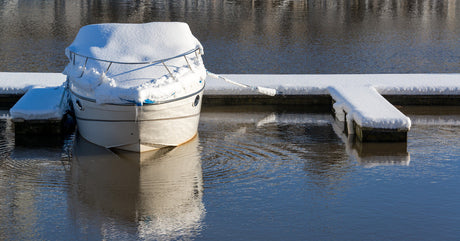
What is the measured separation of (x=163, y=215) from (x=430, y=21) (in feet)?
144

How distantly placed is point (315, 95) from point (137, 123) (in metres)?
6.42

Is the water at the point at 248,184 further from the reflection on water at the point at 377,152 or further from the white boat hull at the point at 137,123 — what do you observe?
the white boat hull at the point at 137,123

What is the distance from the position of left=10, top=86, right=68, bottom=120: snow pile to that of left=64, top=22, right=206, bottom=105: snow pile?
910mm

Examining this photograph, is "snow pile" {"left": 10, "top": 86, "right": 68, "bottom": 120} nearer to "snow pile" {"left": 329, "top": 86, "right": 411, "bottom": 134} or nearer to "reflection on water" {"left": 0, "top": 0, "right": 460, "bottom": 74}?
"snow pile" {"left": 329, "top": 86, "right": 411, "bottom": 134}

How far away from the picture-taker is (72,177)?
12148mm

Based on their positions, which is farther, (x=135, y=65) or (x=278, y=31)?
(x=278, y=31)

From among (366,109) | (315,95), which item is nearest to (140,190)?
(366,109)

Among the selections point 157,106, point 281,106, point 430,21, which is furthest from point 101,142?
point 430,21

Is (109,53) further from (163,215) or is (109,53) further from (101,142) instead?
(163,215)

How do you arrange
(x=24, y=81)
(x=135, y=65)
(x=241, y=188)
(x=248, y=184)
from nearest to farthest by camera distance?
(x=241, y=188) → (x=248, y=184) → (x=135, y=65) → (x=24, y=81)

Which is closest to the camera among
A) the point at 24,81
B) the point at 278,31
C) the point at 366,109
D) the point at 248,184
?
the point at 248,184

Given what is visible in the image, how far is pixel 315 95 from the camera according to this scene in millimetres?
17844

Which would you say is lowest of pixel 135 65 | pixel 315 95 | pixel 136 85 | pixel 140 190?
pixel 140 190

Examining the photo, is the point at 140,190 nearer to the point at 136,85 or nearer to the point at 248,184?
the point at 248,184
